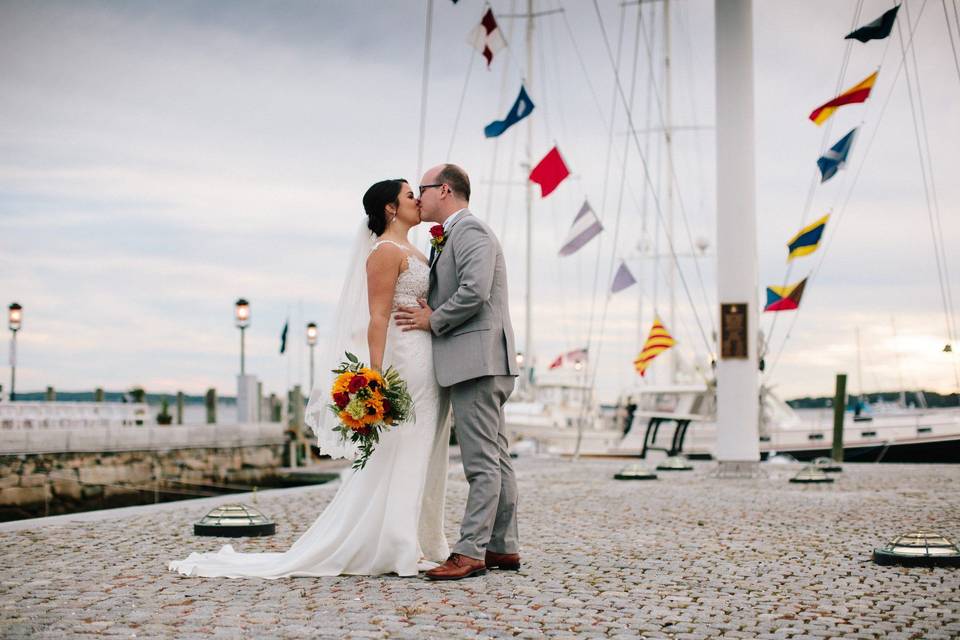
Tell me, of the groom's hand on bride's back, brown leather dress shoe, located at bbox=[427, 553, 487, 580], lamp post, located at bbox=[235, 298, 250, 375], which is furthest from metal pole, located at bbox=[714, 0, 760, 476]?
lamp post, located at bbox=[235, 298, 250, 375]

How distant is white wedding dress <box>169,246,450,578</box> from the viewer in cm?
580

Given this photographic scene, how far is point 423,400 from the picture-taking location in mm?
6043

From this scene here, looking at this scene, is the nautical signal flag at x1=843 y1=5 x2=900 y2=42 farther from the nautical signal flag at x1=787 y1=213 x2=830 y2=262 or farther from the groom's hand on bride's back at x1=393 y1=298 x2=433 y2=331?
the groom's hand on bride's back at x1=393 y1=298 x2=433 y2=331

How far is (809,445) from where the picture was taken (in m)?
25.9

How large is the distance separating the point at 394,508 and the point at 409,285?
1.27 meters

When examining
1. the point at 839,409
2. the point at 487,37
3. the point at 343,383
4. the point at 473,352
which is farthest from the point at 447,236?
the point at 839,409

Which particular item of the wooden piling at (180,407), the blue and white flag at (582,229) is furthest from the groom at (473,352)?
the wooden piling at (180,407)

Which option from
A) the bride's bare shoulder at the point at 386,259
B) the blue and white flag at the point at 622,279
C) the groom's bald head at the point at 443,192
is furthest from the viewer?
the blue and white flag at the point at 622,279

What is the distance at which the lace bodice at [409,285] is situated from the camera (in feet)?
19.9

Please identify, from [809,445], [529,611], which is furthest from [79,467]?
[529,611]

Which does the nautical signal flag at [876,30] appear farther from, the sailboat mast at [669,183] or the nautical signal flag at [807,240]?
the sailboat mast at [669,183]

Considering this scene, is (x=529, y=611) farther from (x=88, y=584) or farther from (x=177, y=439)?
(x=177, y=439)

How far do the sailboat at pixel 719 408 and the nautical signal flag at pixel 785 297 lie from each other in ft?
2.60

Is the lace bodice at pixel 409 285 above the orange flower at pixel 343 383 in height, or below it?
above
